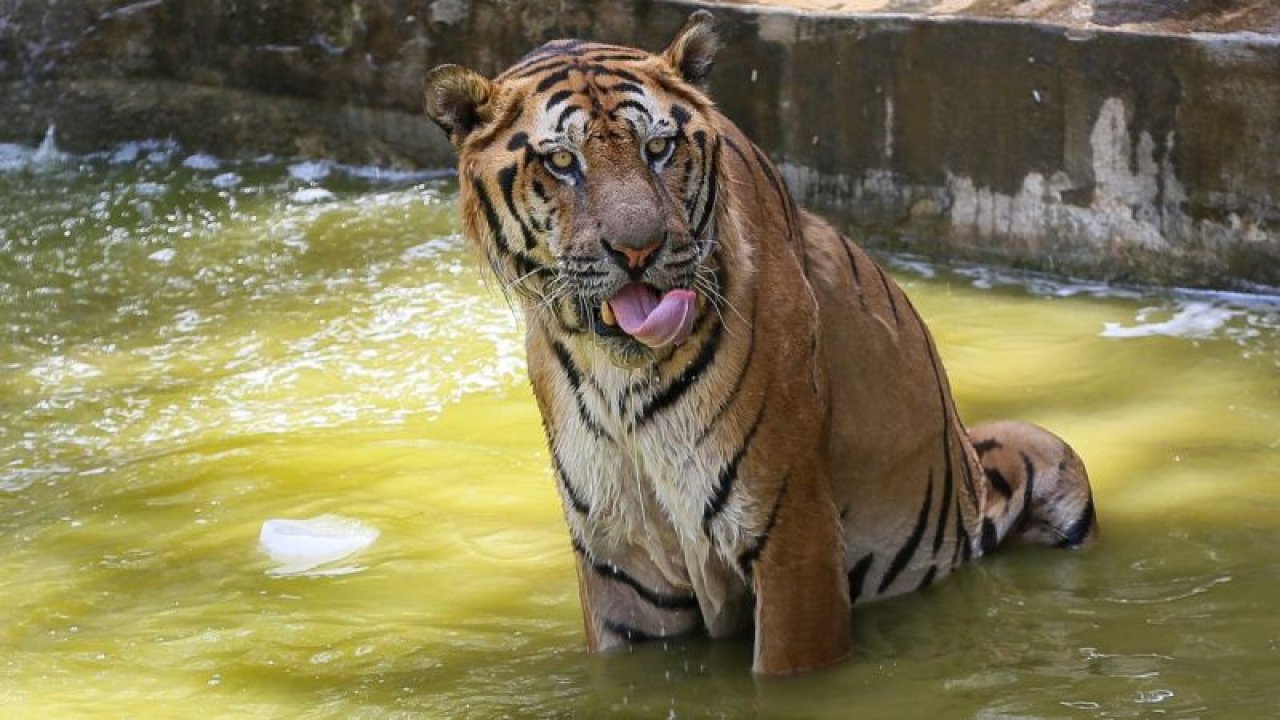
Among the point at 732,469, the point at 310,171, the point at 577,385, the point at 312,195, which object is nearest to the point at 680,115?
the point at 577,385

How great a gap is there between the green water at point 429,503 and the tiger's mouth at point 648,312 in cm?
83

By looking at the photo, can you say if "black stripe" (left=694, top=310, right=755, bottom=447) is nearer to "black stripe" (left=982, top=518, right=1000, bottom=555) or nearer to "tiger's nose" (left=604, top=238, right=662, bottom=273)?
"tiger's nose" (left=604, top=238, right=662, bottom=273)

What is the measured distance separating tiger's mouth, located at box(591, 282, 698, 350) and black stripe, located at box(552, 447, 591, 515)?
46cm

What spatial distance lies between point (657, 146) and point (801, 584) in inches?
36.5

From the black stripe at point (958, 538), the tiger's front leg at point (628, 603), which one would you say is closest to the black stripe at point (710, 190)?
the tiger's front leg at point (628, 603)

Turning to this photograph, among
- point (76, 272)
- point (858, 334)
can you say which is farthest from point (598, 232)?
point (76, 272)

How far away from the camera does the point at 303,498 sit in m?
5.36

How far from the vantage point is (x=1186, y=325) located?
618 centimetres

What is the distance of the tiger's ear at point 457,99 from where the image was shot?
3.63m

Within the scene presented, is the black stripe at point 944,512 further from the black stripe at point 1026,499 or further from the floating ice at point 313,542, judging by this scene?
the floating ice at point 313,542

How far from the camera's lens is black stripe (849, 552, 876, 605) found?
426 centimetres

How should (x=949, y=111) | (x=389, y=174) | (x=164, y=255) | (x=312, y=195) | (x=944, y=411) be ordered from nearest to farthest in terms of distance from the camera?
(x=944, y=411), (x=949, y=111), (x=164, y=255), (x=312, y=195), (x=389, y=174)

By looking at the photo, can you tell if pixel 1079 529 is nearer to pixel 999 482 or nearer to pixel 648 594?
pixel 999 482

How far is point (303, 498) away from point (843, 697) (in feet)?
6.68
